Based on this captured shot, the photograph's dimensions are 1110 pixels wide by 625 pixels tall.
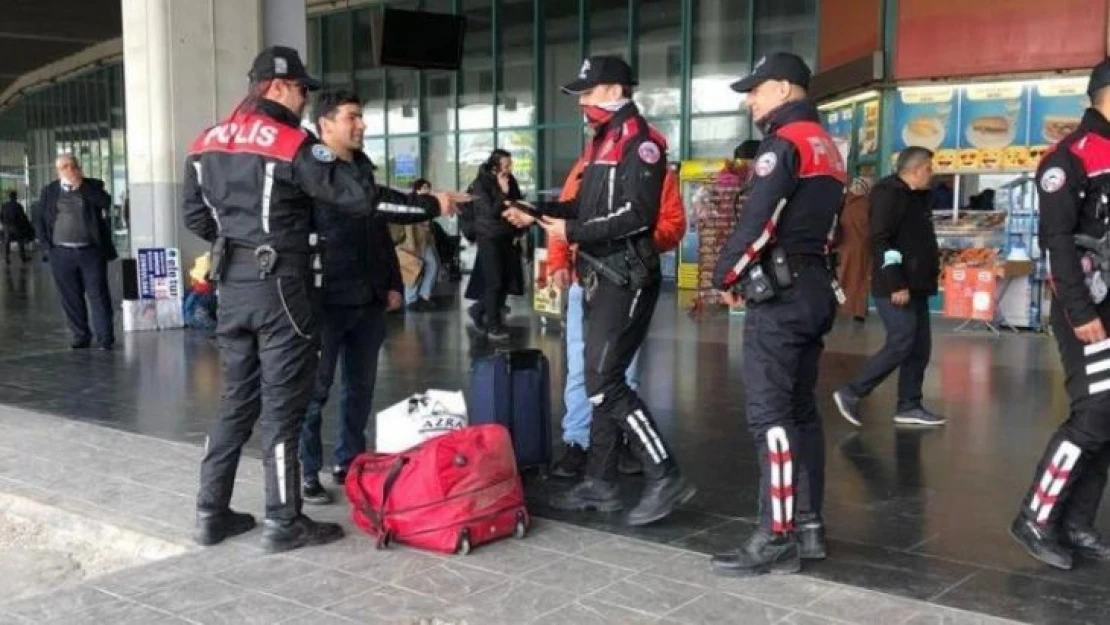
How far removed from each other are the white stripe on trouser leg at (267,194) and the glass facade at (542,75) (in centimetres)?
1340

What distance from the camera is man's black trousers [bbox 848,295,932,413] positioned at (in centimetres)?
684

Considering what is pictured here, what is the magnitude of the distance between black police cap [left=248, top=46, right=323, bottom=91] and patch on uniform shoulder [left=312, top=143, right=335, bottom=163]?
1.29 feet

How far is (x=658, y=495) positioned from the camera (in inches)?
184

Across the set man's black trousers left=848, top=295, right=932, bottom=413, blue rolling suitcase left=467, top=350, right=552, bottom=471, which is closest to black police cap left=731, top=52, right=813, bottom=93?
blue rolling suitcase left=467, top=350, right=552, bottom=471

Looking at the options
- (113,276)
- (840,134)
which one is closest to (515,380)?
(840,134)

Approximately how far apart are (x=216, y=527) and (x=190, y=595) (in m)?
0.62

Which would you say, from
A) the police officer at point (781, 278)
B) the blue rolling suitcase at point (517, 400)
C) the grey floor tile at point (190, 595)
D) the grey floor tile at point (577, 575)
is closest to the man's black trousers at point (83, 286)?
the blue rolling suitcase at point (517, 400)

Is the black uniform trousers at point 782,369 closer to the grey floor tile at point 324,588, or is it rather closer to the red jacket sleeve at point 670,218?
the red jacket sleeve at point 670,218

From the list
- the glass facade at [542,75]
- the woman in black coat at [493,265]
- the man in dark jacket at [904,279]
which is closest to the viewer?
the man in dark jacket at [904,279]

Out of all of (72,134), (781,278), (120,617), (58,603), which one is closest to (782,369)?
(781,278)

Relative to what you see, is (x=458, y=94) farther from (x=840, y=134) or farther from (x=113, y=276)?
(x=840, y=134)

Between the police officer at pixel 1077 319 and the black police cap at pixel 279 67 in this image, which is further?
the black police cap at pixel 279 67

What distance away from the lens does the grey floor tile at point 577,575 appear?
398 centimetres

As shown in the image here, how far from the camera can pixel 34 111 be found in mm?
37344
